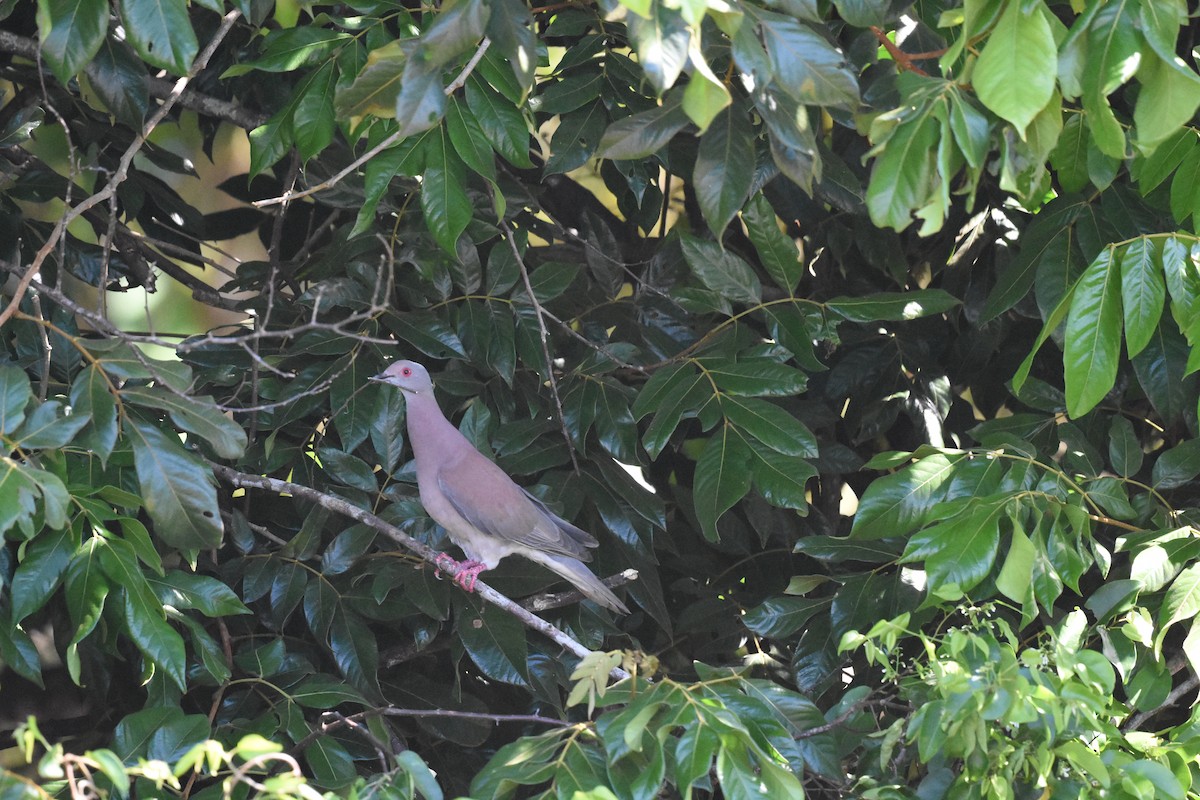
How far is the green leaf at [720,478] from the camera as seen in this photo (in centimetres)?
257

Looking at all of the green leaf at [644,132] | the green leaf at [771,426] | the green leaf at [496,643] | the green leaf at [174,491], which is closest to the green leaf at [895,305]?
the green leaf at [771,426]

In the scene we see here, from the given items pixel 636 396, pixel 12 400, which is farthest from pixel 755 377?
pixel 12 400

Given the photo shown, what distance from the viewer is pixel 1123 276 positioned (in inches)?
84.1

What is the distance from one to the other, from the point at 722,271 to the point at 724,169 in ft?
2.87

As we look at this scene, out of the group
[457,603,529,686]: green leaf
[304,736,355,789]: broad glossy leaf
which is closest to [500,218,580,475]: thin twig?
[457,603,529,686]: green leaf

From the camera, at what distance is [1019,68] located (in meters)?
1.65

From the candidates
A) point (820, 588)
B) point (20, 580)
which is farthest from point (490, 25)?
point (820, 588)

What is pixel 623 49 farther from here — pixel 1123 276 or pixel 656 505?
pixel 1123 276

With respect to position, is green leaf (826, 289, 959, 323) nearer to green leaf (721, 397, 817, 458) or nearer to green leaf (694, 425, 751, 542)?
green leaf (721, 397, 817, 458)

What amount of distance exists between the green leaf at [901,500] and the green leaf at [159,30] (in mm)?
1666

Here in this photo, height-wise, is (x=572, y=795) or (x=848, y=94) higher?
(x=848, y=94)

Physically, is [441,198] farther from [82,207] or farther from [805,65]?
[805,65]

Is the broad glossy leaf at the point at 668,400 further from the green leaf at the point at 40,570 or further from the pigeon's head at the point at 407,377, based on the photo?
the green leaf at the point at 40,570

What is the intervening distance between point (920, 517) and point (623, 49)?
1.40 m
